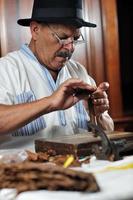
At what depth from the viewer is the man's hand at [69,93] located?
4.19ft

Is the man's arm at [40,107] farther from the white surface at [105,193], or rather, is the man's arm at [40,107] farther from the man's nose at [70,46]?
the white surface at [105,193]

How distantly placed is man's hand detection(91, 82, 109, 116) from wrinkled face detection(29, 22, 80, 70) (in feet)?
0.99

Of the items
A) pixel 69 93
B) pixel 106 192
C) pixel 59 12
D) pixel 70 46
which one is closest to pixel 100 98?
pixel 69 93

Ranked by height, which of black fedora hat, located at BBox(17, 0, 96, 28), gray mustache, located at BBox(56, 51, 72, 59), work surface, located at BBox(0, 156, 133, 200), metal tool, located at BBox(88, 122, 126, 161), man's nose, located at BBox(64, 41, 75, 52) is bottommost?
metal tool, located at BBox(88, 122, 126, 161)

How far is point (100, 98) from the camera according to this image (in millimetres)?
1465

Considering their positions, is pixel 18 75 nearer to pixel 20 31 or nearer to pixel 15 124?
pixel 15 124

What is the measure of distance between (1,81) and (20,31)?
623 mm

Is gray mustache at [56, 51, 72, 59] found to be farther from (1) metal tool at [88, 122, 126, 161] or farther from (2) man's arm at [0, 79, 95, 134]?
(1) metal tool at [88, 122, 126, 161]

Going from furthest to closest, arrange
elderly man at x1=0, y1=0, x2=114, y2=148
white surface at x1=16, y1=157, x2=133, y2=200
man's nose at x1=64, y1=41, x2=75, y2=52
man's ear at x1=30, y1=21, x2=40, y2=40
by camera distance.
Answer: man's ear at x1=30, y1=21, x2=40, y2=40 < man's nose at x1=64, y1=41, x2=75, y2=52 < elderly man at x1=0, y1=0, x2=114, y2=148 < white surface at x1=16, y1=157, x2=133, y2=200

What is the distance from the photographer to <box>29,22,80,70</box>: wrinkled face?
1.70 metres

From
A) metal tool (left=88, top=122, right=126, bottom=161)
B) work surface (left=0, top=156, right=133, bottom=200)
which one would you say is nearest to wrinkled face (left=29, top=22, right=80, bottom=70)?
metal tool (left=88, top=122, right=126, bottom=161)

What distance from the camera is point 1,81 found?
162cm

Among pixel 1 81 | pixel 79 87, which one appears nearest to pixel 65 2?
pixel 1 81

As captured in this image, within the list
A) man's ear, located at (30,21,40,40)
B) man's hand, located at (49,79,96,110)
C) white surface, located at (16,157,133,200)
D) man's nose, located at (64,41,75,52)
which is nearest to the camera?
white surface, located at (16,157,133,200)
